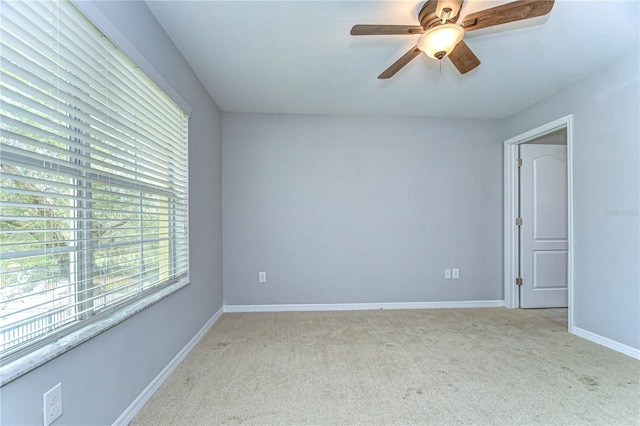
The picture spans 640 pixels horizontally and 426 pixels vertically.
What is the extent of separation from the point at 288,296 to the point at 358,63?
2.60 m

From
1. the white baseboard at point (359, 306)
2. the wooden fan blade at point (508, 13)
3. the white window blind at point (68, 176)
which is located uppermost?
the wooden fan blade at point (508, 13)

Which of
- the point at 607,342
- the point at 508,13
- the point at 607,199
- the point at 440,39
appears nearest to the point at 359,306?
the point at 607,342

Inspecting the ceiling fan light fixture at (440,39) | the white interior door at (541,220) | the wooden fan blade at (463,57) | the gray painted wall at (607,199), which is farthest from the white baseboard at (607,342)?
the ceiling fan light fixture at (440,39)

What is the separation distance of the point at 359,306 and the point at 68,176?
10.1ft

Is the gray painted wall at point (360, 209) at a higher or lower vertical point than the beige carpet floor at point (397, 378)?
higher

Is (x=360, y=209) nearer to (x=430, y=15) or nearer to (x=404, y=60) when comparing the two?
(x=404, y=60)

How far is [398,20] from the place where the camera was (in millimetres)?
1834

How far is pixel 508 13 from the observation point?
56.9 inches

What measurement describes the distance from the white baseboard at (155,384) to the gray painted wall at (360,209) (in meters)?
1.01

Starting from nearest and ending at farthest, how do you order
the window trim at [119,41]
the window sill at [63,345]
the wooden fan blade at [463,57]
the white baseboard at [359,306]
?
1. the window sill at [63,345]
2. the window trim at [119,41]
3. the wooden fan blade at [463,57]
4. the white baseboard at [359,306]

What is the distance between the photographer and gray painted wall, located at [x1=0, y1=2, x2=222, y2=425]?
1107mm

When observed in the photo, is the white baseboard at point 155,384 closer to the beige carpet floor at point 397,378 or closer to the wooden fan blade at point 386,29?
the beige carpet floor at point 397,378

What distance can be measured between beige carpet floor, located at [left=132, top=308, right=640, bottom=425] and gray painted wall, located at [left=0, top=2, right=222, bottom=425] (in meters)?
0.24

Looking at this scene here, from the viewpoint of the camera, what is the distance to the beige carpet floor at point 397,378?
5.25ft
